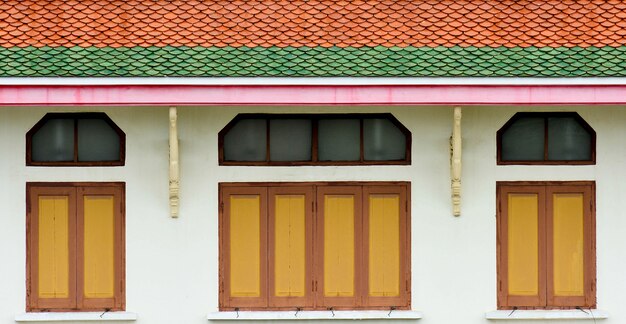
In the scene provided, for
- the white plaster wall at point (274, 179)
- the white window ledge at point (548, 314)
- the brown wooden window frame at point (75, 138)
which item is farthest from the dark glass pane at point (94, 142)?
the white window ledge at point (548, 314)

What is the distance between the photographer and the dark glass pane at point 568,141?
13859mm

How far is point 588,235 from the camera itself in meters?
13.9

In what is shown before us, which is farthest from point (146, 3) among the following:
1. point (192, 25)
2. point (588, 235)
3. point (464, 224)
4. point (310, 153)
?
point (588, 235)

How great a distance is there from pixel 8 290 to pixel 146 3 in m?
3.84

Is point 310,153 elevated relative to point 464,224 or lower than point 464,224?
elevated

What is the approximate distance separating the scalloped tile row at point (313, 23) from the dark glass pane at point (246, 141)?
3.27 feet

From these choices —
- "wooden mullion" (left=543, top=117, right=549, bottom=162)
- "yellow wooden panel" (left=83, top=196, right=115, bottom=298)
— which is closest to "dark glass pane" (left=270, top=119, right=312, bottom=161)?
Result: "yellow wooden panel" (left=83, top=196, right=115, bottom=298)

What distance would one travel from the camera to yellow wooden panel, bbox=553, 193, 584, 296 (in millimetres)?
13812

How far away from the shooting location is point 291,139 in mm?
13828

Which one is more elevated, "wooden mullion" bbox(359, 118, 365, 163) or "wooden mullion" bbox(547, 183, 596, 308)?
"wooden mullion" bbox(359, 118, 365, 163)

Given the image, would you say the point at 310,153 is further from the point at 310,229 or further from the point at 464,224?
the point at 464,224

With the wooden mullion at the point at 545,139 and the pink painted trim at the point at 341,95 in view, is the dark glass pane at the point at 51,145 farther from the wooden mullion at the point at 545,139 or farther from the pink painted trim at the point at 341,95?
the wooden mullion at the point at 545,139

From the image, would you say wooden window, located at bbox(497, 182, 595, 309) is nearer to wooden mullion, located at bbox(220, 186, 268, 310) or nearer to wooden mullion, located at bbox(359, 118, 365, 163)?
wooden mullion, located at bbox(359, 118, 365, 163)

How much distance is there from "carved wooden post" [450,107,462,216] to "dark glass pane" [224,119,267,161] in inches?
87.2
